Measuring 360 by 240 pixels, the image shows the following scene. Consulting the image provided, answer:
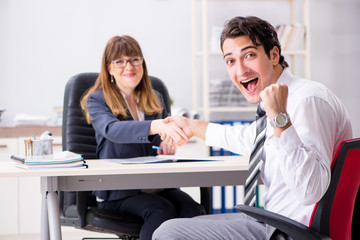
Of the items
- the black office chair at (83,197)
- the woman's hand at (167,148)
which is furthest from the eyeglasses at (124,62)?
the woman's hand at (167,148)

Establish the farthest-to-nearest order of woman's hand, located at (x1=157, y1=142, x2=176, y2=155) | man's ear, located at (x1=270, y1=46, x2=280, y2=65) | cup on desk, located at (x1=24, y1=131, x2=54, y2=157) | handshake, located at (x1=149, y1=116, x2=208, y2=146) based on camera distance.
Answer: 1. woman's hand, located at (x1=157, y1=142, x2=176, y2=155)
2. handshake, located at (x1=149, y1=116, x2=208, y2=146)
3. cup on desk, located at (x1=24, y1=131, x2=54, y2=157)
4. man's ear, located at (x1=270, y1=46, x2=280, y2=65)

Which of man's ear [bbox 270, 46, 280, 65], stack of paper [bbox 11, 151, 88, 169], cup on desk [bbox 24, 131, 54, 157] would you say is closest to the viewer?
man's ear [bbox 270, 46, 280, 65]

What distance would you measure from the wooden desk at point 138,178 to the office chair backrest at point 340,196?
61 centimetres

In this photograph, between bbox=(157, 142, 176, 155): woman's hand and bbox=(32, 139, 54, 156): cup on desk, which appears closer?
bbox=(32, 139, 54, 156): cup on desk

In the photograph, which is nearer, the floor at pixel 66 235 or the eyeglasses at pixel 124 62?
the eyeglasses at pixel 124 62

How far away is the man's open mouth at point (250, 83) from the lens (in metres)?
1.66

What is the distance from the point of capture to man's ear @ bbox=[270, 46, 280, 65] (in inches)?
64.9

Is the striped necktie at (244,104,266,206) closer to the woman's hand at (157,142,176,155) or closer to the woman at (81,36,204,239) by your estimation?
the woman at (81,36,204,239)

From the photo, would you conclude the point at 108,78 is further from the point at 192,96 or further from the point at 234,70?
the point at 192,96

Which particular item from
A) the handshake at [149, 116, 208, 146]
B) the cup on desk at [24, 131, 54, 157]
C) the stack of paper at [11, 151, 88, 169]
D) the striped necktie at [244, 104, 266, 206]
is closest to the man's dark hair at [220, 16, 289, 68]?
the striped necktie at [244, 104, 266, 206]

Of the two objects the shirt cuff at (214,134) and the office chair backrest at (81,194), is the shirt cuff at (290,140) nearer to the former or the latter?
the shirt cuff at (214,134)

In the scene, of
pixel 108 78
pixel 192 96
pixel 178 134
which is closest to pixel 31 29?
pixel 192 96

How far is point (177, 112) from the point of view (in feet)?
11.6

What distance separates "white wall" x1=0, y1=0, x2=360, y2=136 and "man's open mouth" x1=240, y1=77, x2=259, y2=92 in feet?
8.91
